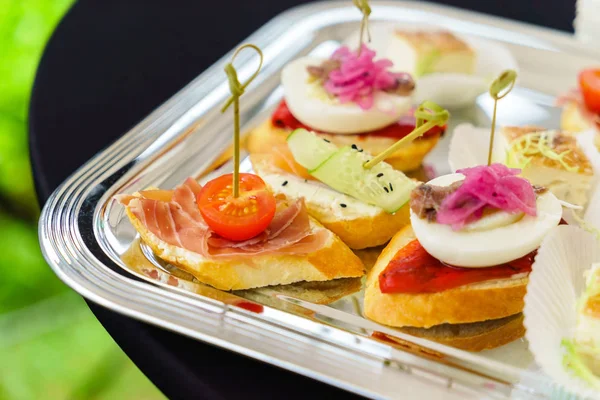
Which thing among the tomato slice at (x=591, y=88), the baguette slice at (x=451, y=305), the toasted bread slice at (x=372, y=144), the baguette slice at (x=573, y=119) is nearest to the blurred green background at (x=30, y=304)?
the toasted bread slice at (x=372, y=144)

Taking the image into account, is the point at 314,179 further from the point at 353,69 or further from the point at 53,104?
the point at 53,104

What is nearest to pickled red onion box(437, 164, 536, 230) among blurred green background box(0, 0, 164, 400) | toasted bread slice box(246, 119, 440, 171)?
toasted bread slice box(246, 119, 440, 171)

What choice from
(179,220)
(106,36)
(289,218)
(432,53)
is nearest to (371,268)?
(289,218)

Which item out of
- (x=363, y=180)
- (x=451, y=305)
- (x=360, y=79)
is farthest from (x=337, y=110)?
(x=451, y=305)

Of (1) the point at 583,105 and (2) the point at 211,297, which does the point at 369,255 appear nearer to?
(2) the point at 211,297

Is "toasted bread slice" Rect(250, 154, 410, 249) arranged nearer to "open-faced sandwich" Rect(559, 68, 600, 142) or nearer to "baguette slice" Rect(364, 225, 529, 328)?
"baguette slice" Rect(364, 225, 529, 328)

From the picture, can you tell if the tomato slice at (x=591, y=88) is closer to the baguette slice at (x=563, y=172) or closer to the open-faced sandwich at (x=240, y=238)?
the baguette slice at (x=563, y=172)
